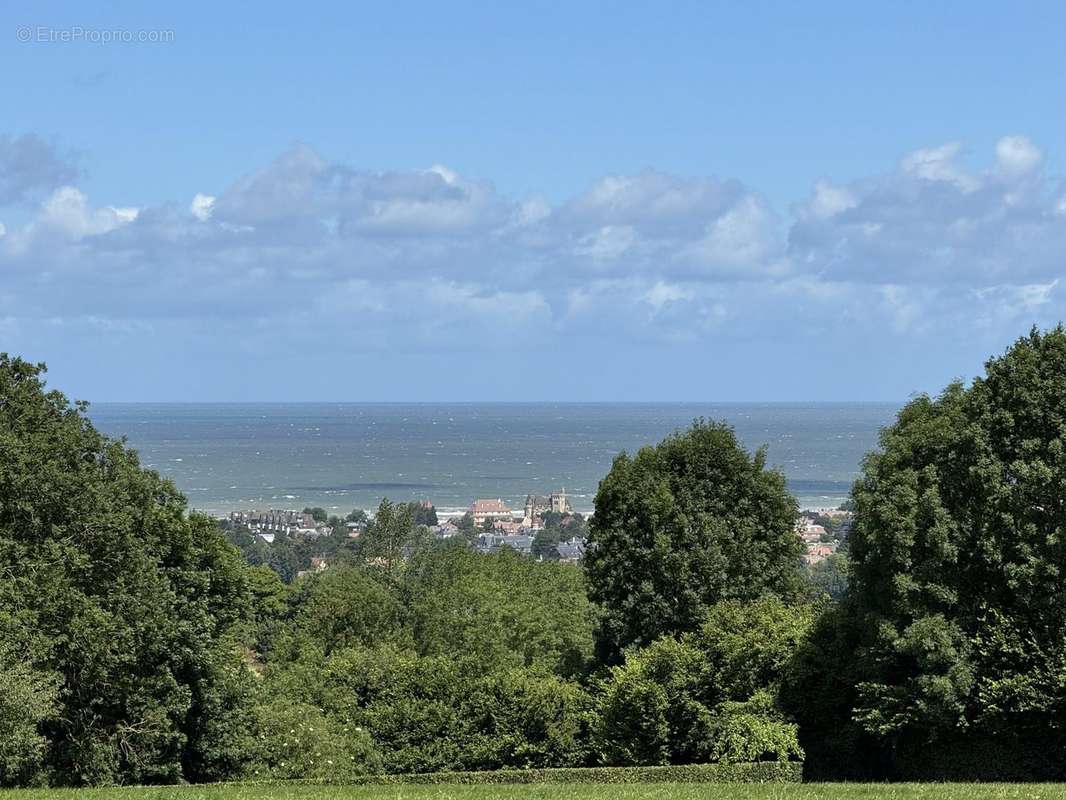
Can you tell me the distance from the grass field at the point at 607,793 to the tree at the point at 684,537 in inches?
619

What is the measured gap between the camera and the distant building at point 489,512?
505 ft

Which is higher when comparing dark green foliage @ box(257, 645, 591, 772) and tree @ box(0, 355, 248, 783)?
tree @ box(0, 355, 248, 783)

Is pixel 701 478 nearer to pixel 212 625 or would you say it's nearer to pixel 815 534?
pixel 212 625

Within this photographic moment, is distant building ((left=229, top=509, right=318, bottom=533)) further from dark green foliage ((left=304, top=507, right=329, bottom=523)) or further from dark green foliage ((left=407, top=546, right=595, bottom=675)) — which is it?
dark green foliage ((left=407, top=546, right=595, bottom=675))

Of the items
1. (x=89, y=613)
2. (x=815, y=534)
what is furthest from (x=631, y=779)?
(x=815, y=534)

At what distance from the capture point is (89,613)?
27469 millimetres

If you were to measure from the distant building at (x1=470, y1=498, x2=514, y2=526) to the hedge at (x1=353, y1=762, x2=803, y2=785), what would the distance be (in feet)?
384

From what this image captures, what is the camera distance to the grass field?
2070 cm

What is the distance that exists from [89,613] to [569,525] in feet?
364

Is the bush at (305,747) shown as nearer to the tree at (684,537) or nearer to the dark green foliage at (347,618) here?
the tree at (684,537)

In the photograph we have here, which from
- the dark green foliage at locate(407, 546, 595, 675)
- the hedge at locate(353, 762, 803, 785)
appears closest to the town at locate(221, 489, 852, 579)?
the dark green foliage at locate(407, 546, 595, 675)

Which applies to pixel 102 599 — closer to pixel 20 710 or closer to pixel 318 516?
pixel 20 710

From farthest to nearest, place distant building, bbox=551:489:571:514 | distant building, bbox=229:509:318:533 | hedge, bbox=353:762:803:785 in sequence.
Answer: distant building, bbox=551:489:571:514
distant building, bbox=229:509:318:533
hedge, bbox=353:762:803:785

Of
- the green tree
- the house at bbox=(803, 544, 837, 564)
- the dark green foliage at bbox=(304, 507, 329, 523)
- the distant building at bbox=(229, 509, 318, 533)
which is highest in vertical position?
the green tree
